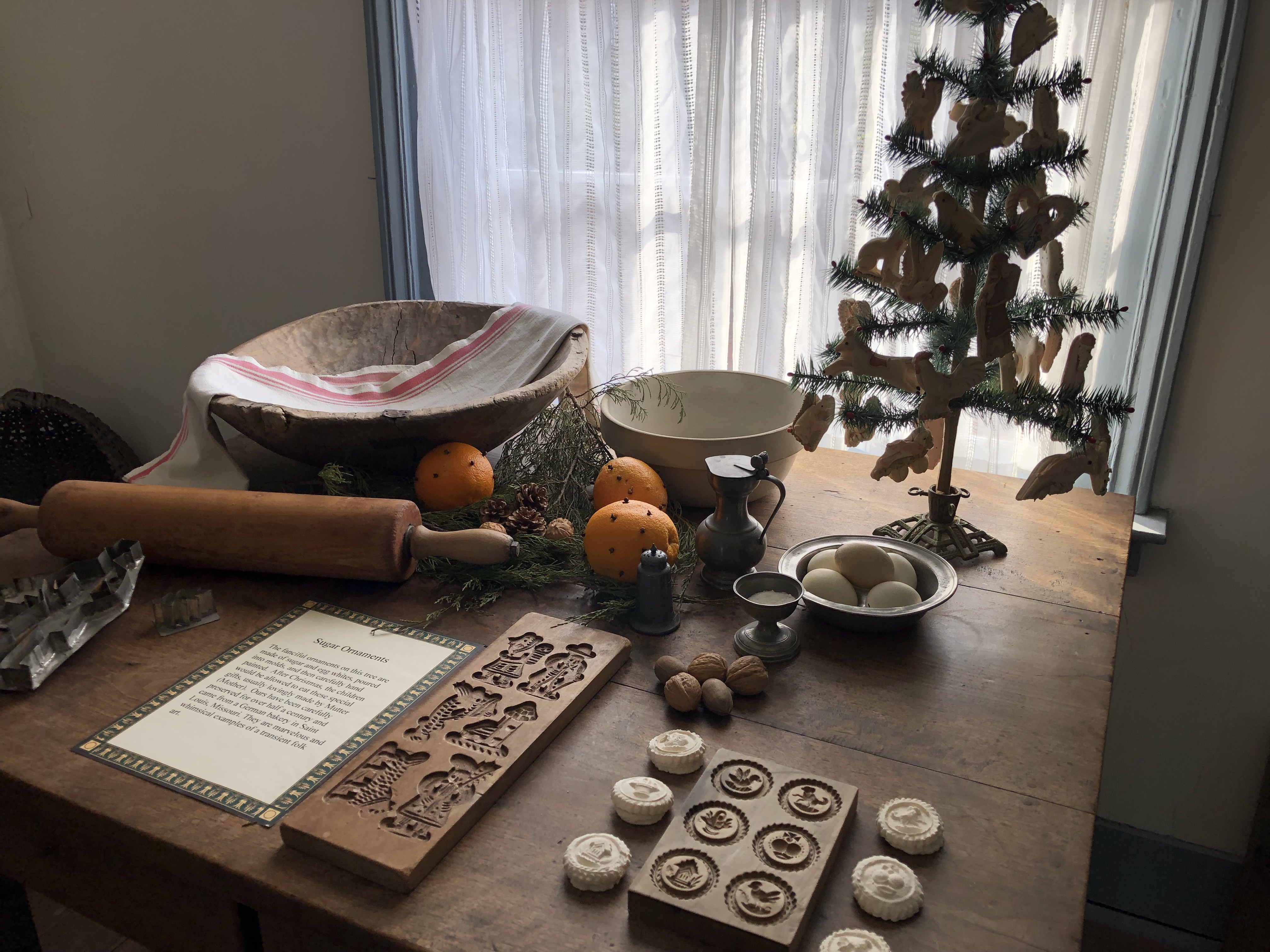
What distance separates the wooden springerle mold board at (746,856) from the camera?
1.82 feet

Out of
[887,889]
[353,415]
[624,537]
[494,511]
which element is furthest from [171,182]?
[887,889]

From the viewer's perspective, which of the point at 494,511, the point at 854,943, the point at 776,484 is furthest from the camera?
the point at 494,511

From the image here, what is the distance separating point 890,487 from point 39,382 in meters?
2.36

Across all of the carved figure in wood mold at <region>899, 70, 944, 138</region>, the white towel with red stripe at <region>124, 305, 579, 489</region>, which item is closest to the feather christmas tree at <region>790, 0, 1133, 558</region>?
the carved figure in wood mold at <region>899, 70, 944, 138</region>

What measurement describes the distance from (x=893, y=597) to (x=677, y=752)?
11.7 inches

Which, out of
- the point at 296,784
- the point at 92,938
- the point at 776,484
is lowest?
the point at 92,938

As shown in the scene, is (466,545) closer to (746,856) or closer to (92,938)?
(746,856)

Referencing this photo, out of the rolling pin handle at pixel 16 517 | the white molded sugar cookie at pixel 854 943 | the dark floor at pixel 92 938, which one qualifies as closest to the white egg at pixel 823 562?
the white molded sugar cookie at pixel 854 943

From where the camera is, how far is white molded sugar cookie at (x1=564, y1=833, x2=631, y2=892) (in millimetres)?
598

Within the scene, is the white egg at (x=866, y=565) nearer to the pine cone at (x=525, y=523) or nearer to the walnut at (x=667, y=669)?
the walnut at (x=667, y=669)

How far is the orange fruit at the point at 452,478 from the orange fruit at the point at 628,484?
14cm

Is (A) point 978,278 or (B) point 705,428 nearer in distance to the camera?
(A) point 978,278

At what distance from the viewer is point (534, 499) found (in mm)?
1106

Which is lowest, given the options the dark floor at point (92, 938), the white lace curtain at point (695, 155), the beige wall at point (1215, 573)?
the dark floor at point (92, 938)
